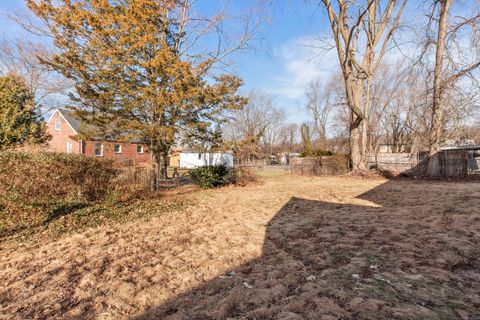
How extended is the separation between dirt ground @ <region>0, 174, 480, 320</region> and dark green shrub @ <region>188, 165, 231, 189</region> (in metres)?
5.73

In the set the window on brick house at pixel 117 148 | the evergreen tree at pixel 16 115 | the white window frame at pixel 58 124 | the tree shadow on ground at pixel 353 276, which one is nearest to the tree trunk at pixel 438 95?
the tree shadow on ground at pixel 353 276

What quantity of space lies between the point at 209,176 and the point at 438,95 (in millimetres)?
11725

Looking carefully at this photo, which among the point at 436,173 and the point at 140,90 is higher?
the point at 140,90

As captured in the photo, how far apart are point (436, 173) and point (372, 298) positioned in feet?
44.6

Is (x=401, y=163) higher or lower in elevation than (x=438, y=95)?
lower

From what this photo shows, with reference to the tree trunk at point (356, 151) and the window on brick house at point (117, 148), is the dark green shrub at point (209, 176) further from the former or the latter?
the window on brick house at point (117, 148)

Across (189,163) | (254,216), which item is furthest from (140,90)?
(189,163)

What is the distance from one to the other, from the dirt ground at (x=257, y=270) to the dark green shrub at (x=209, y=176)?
5729mm

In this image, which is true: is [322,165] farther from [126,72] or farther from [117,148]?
[117,148]

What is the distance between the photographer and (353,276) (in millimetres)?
2625

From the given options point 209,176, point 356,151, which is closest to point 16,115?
point 209,176

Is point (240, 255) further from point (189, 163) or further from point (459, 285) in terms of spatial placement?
point (189, 163)

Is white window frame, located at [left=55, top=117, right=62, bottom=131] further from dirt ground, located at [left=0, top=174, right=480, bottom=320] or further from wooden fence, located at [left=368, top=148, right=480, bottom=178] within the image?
wooden fence, located at [left=368, top=148, right=480, bottom=178]

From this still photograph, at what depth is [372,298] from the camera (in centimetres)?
218
